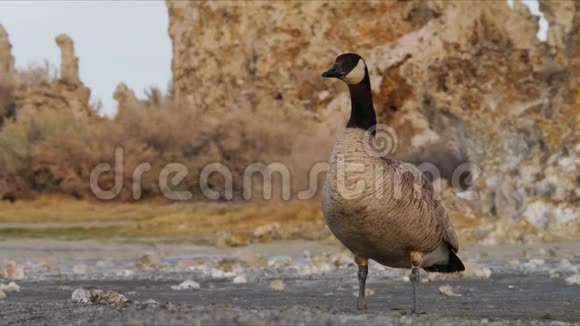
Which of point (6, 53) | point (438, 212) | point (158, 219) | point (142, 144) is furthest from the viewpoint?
point (6, 53)

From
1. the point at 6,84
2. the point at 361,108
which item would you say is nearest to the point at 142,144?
the point at 6,84

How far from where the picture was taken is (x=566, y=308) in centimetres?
732

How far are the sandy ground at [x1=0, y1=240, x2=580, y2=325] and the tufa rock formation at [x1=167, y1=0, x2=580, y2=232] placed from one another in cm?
500

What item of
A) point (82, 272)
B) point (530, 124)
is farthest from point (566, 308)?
point (530, 124)

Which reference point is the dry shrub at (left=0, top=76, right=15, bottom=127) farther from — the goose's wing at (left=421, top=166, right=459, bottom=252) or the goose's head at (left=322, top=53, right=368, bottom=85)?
the goose's head at (left=322, top=53, right=368, bottom=85)

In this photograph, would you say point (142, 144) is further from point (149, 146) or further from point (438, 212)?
point (438, 212)

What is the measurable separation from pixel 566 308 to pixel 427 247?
4.02ft

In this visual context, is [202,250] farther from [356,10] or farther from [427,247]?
[356,10]

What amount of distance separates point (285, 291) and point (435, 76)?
17.8 meters

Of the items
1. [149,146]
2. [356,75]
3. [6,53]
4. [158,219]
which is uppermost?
[6,53]

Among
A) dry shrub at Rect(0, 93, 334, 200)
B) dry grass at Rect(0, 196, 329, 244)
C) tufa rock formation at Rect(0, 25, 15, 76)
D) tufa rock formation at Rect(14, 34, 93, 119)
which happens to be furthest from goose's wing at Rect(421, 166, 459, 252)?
tufa rock formation at Rect(0, 25, 15, 76)

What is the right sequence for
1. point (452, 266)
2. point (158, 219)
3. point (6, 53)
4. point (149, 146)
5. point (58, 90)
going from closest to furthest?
point (452, 266) < point (158, 219) < point (149, 146) < point (58, 90) < point (6, 53)

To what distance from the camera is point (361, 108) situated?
676 cm

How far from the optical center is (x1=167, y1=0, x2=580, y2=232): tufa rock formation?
23.5 m
